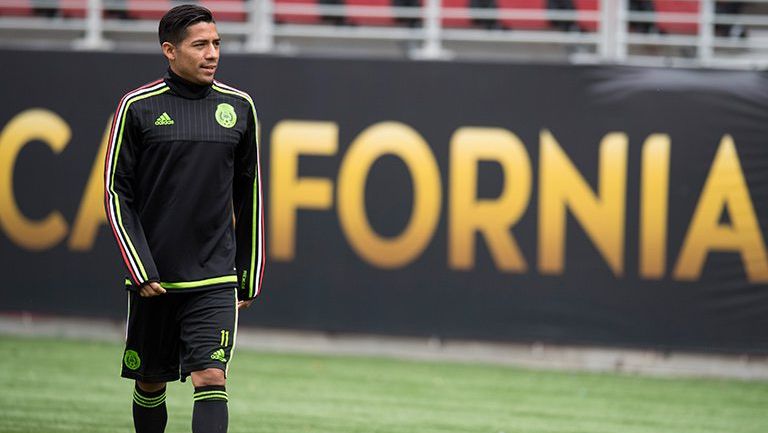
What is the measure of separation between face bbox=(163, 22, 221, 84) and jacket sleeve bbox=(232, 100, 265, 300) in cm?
32

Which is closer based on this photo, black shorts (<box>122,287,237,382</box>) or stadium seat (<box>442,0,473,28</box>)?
black shorts (<box>122,287,237,382</box>)

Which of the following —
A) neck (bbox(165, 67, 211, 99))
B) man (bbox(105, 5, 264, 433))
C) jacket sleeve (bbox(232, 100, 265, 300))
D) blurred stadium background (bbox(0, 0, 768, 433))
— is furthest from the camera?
blurred stadium background (bbox(0, 0, 768, 433))

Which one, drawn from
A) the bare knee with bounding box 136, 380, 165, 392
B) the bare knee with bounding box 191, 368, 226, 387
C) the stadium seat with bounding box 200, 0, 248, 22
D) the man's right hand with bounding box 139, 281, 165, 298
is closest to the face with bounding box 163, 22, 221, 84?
the man's right hand with bounding box 139, 281, 165, 298

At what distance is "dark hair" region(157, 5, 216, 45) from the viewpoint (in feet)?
18.4

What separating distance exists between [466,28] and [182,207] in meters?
8.48

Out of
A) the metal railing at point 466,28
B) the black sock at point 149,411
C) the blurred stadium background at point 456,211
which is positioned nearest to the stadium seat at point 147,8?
the metal railing at point 466,28

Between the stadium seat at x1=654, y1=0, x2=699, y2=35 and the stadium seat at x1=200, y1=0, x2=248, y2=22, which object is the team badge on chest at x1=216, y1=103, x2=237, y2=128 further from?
the stadium seat at x1=654, y1=0, x2=699, y2=35

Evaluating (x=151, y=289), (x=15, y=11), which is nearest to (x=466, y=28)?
(x=15, y=11)

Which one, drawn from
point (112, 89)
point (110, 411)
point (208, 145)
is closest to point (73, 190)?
point (112, 89)

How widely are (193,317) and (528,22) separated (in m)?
8.15

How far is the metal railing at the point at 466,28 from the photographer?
1170cm

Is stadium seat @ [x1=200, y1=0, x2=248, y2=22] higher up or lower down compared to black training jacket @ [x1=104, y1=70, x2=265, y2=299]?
higher up

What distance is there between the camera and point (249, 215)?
5.90m

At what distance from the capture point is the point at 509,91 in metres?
11.4
